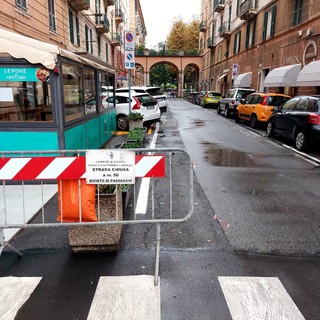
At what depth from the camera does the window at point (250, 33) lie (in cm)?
2744

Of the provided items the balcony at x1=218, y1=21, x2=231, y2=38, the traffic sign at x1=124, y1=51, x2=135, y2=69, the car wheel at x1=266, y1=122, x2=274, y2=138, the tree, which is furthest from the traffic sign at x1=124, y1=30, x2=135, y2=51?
the tree

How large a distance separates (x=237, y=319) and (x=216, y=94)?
30.1 m

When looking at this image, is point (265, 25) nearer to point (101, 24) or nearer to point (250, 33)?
point (250, 33)

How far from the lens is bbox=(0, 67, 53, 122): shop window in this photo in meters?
6.04

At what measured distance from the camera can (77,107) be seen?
7414 millimetres

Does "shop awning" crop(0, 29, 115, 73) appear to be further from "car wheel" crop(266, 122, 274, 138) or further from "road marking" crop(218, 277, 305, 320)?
"car wheel" crop(266, 122, 274, 138)

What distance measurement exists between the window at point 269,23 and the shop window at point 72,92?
1957 cm

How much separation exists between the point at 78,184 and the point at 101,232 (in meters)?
0.69

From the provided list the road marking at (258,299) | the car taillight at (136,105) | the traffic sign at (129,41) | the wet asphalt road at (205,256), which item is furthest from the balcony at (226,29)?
the road marking at (258,299)

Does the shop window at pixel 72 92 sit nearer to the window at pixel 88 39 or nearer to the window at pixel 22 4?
the window at pixel 22 4

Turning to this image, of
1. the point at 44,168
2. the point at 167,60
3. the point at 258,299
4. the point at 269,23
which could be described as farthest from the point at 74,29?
the point at 167,60

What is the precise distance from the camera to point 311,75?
15.6 metres

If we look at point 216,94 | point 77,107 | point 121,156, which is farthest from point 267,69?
point 121,156

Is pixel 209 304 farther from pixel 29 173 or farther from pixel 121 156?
pixel 29 173
